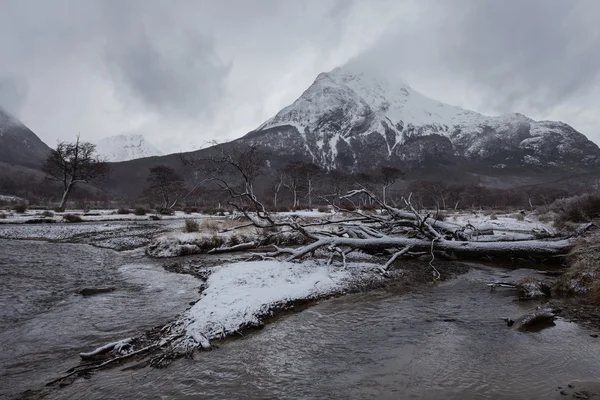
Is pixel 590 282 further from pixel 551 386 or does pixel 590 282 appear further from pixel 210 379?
pixel 210 379

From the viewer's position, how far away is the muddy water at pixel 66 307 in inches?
174

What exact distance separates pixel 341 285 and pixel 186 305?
3.72m

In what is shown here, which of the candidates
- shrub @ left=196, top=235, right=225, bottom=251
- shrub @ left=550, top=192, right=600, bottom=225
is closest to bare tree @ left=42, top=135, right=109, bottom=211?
Result: shrub @ left=196, top=235, right=225, bottom=251

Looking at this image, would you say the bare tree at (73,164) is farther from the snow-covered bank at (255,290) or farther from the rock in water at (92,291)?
the snow-covered bank at (255,290)

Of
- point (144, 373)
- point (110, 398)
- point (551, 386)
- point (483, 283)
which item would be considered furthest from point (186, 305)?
point (483, 283)

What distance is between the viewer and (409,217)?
13.2 meters

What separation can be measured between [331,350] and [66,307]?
17.9 feet

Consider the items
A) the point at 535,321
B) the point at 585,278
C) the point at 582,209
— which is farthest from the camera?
the point at 582,209

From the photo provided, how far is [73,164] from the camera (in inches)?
1672

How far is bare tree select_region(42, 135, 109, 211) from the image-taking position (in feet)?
139

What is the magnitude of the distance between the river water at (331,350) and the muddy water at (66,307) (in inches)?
1.0

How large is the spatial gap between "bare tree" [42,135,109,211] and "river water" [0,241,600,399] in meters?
41.5

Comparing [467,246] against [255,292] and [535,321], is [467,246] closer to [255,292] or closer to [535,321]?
[535,321]

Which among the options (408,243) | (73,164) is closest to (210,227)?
(408,243)
